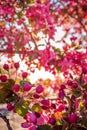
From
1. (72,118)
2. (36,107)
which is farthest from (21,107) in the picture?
(72,118)

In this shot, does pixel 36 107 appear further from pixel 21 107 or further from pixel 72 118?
pixel 72 118

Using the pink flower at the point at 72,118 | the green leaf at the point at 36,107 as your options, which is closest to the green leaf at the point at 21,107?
the green leaf at the point at 36,107

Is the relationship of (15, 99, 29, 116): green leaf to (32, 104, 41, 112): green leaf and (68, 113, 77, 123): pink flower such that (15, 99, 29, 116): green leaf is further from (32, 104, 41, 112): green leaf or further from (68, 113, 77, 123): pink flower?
(68, 113, 77, 123): pink flower

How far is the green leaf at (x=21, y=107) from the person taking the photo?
201 cm

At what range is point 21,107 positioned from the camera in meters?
2.02

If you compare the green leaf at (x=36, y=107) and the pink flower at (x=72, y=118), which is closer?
the pink flower at (x=72, y=118)

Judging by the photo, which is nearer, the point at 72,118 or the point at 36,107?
the point at 72,118

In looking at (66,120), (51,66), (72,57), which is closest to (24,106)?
(66,120)

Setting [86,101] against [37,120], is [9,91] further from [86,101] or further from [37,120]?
[86,101]

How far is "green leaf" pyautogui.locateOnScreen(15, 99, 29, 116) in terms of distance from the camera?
2011 millimetres

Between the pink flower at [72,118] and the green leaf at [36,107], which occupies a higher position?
the pink flower at [72,118]

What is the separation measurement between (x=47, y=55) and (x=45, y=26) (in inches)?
42.8

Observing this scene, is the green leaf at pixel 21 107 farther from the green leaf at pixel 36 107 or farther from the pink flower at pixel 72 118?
the pink flower at pixel 72 118

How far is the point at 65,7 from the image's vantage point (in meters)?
12.9
